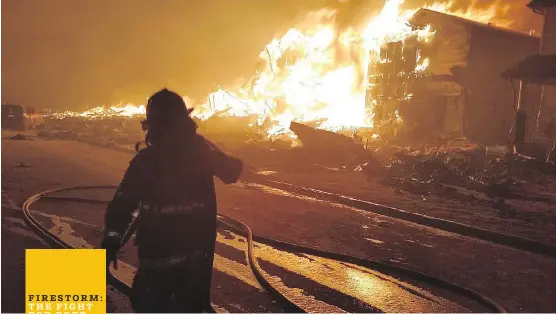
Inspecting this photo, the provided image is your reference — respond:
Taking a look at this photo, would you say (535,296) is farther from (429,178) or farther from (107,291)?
(429,178)

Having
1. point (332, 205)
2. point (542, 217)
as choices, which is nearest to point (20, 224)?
point (332, 205)

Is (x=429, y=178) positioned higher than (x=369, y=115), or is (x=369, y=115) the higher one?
(x=369, y=115)

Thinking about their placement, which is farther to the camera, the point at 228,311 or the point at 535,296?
the point at 535,296

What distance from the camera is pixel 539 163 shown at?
13656mm

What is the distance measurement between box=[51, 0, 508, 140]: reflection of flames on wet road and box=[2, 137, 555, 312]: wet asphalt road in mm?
16294

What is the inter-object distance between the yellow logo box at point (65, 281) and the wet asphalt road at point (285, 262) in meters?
0.64

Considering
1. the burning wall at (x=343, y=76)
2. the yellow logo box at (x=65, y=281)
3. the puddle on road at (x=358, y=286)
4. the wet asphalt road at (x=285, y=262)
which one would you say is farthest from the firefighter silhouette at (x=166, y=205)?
the burning wall at (x=343, y=76)

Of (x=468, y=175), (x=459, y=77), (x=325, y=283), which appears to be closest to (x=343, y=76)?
(x=459, y=77)

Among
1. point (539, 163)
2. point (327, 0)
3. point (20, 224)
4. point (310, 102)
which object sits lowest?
point (20, 224)

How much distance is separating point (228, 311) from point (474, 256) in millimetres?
4289

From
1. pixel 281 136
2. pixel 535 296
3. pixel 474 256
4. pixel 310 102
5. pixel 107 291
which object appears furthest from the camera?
pixel 310 102

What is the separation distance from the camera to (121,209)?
8.59 feet

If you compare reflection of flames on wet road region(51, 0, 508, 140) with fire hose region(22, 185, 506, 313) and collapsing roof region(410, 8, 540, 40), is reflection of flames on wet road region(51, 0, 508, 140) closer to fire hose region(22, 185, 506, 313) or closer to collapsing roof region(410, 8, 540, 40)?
collapsing roof region(410, 8, 540, 40)

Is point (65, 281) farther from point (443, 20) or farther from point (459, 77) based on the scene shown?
point (443, 20)
